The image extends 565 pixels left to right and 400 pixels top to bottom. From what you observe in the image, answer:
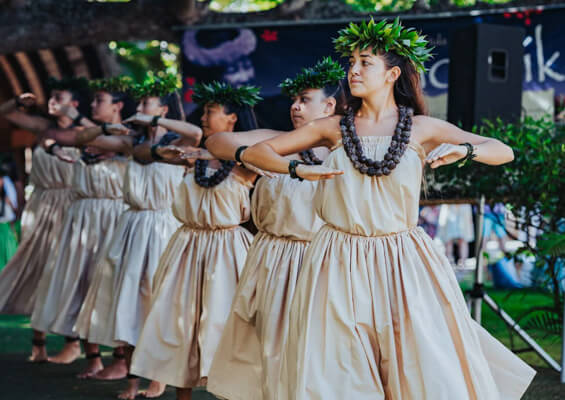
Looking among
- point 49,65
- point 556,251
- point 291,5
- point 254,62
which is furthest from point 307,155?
point 49,65

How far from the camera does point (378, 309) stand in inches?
113

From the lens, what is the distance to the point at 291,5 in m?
7.15

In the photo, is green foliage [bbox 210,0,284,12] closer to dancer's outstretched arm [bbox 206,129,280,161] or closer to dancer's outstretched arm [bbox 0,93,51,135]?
dancer's outstretched arm [bbox 0,93,51,135]

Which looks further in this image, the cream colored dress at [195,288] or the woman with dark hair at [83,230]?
the woman with dark hair at [83,230]

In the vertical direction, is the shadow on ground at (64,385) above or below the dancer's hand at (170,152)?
below

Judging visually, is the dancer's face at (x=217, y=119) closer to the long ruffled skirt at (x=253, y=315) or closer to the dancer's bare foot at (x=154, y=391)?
the long ruffled skirt at (x=253, y=315)

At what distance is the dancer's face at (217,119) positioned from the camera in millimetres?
4426

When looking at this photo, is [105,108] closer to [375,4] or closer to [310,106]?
[310,106]

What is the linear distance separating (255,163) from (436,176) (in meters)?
2.39

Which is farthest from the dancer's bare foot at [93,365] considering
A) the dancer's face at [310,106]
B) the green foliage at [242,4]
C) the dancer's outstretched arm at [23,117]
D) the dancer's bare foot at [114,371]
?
the green foliage at [242,4]

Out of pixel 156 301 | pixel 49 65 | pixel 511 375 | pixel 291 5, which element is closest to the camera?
pixel 511 375

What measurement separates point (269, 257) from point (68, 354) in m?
2.72

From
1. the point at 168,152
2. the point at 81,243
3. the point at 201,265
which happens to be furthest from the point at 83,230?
the point at 201,265

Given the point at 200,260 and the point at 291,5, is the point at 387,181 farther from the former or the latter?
the point at 291,5
